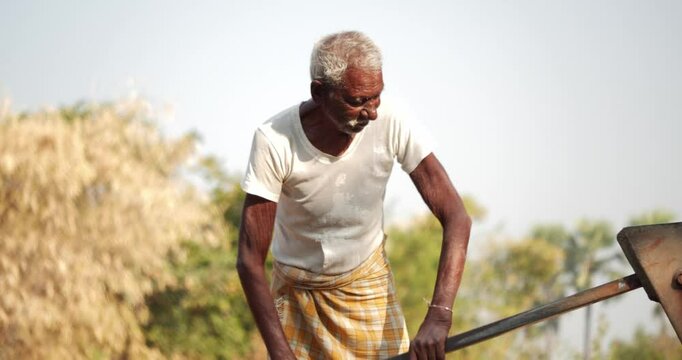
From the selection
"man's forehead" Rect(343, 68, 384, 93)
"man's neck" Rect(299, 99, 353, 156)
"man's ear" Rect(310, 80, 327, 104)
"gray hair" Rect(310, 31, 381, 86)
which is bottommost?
"man's neck" Rect(299, 99, 353, 156)

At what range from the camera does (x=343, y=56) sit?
3.05 metres

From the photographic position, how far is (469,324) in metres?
22.1

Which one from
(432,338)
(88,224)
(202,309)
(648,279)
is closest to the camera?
(648,279)

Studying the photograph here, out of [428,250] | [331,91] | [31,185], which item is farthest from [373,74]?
[428,250]

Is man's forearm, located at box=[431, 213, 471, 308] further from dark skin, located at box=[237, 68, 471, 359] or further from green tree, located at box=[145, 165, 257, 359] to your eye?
green tree, located at box=[145, 165, 257, 359]

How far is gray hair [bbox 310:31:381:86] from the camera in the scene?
9.98 ft

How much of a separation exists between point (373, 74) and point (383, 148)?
345mm

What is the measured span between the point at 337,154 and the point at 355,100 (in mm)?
299

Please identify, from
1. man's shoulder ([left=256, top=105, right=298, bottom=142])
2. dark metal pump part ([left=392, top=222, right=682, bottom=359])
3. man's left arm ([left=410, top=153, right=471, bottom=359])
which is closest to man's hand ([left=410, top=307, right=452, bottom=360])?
man's left arm ([left=410, top=153, right=471, bottom=359])

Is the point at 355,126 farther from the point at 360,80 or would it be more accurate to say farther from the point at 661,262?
the point at 661,262

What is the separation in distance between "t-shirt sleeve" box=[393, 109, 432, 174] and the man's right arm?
445mm

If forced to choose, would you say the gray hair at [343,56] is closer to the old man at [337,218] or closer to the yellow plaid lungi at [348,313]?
→ the old man at [337,218]

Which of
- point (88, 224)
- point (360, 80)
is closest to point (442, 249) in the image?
point (360, 80)

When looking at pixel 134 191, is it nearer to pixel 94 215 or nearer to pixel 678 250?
pixel 94 215
